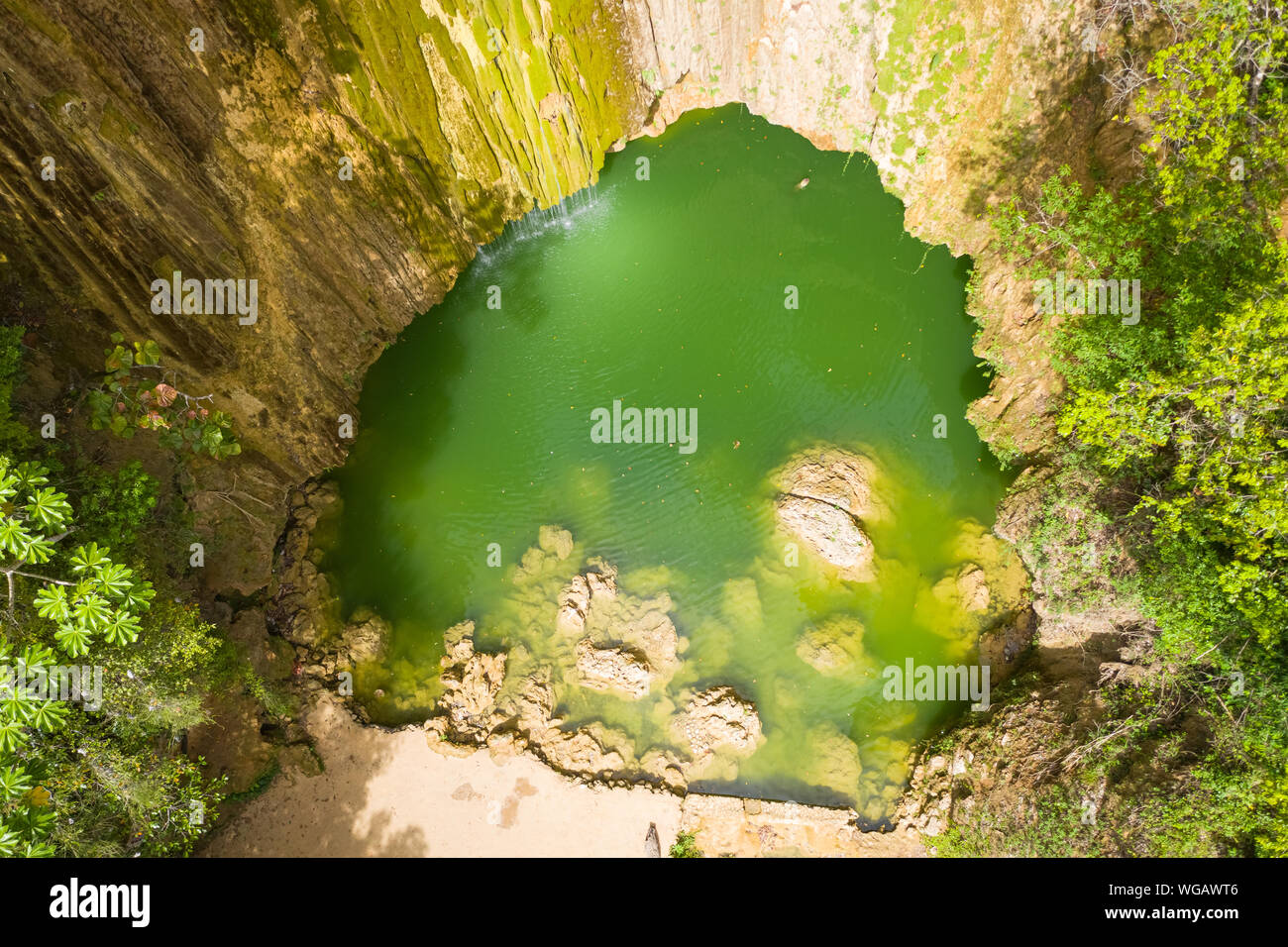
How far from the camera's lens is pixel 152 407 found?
1136 cm

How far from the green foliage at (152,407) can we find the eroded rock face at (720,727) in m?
11.4

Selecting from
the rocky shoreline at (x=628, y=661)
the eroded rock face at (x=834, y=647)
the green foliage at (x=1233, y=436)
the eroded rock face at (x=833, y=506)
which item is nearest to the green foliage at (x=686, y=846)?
the rocky shoreline at (x=628, y=661)

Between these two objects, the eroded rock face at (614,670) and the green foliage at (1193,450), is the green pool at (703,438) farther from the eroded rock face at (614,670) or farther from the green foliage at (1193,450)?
the green foliage at (1193,450)

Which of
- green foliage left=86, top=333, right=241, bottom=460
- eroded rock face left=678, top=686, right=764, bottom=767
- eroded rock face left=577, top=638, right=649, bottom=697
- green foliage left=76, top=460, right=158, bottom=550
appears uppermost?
green foliage left=86, top=333, right=241, bottom=460

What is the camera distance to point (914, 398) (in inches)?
579

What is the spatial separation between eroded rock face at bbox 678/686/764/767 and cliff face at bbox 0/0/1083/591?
358 inches

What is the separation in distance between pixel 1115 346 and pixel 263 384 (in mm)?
16658

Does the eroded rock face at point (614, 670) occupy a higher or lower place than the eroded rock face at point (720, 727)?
higher

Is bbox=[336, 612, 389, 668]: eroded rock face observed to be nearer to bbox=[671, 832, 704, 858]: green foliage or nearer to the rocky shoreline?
the rocky shoreline

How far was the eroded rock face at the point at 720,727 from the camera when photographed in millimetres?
13648

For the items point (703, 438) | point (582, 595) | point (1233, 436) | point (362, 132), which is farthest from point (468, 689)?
point (1233, 436)

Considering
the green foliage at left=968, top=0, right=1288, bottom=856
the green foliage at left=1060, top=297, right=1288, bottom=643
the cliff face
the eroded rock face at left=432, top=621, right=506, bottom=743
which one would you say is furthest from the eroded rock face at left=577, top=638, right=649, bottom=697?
the green foliage at left=1060, top=297, right=1288, bottom=643

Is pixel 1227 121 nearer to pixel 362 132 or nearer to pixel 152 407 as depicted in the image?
pixel 362 132

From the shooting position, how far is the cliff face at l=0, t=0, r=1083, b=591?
10.2 m
